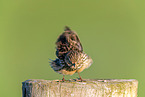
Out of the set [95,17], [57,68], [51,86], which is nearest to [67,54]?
[57,68]

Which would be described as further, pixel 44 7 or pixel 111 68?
pixel 44 7

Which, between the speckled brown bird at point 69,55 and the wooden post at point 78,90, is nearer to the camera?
the wooden post at point 78,90

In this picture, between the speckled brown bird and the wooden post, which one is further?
the speckled brown bird

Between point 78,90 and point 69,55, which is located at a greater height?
point 69,55

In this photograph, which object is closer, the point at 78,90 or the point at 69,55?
the point at 78,90

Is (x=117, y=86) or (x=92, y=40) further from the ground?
(x=92, y=40)

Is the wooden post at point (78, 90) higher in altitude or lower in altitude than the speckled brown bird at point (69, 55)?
lower

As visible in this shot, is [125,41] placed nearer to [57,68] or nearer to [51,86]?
[57,68]

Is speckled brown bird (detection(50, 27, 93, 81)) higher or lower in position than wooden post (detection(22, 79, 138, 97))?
higher
